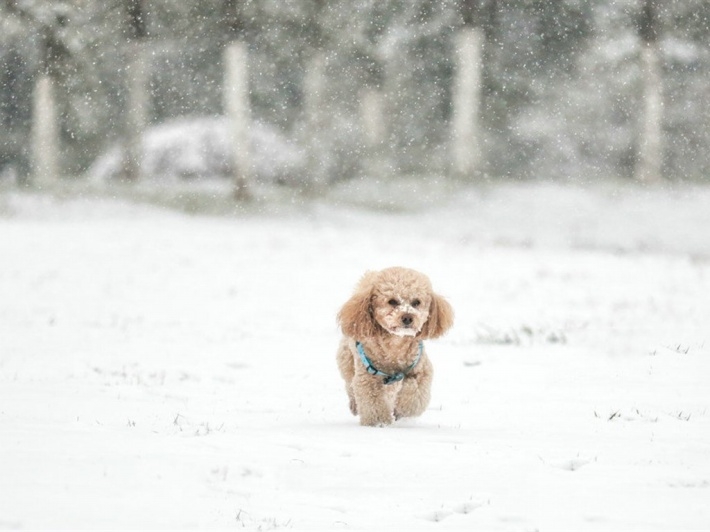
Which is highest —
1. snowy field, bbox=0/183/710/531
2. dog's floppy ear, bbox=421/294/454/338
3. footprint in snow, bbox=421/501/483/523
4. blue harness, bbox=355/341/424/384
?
dog's floppy ear, bbox=421/294/454/338

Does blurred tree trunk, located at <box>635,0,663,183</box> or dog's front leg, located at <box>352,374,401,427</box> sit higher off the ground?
blurred tree trunk, located at <box>635,0,663,183</box>

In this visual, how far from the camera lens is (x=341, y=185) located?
3306 centimetres

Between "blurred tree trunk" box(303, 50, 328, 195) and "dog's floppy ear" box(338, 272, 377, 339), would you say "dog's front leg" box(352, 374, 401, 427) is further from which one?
"blurred tree trunk" box(303, 50, 328, 195)

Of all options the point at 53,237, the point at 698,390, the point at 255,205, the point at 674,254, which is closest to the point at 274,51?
the point at 255,205

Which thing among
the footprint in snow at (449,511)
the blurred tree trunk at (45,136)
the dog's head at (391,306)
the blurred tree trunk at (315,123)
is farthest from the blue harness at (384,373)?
the blurred tree trunk at (45,136)

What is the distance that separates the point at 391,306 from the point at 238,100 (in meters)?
24.5

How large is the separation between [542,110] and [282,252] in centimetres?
1873

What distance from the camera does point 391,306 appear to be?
7117mm

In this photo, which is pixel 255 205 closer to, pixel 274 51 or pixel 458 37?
pixel 274 51

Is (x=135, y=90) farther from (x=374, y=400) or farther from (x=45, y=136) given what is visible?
(x=374, y=400)

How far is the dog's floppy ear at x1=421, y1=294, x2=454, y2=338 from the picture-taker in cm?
726

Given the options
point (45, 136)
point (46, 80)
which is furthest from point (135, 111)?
→ point (45, 136)

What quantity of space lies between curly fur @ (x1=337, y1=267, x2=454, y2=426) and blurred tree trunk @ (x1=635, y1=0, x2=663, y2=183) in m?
26.8

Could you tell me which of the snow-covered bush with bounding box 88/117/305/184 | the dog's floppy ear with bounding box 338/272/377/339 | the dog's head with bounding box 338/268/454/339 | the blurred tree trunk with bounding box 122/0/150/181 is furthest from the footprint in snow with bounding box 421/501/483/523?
the blurred tree trunk with bounding box 122/0/150/181
